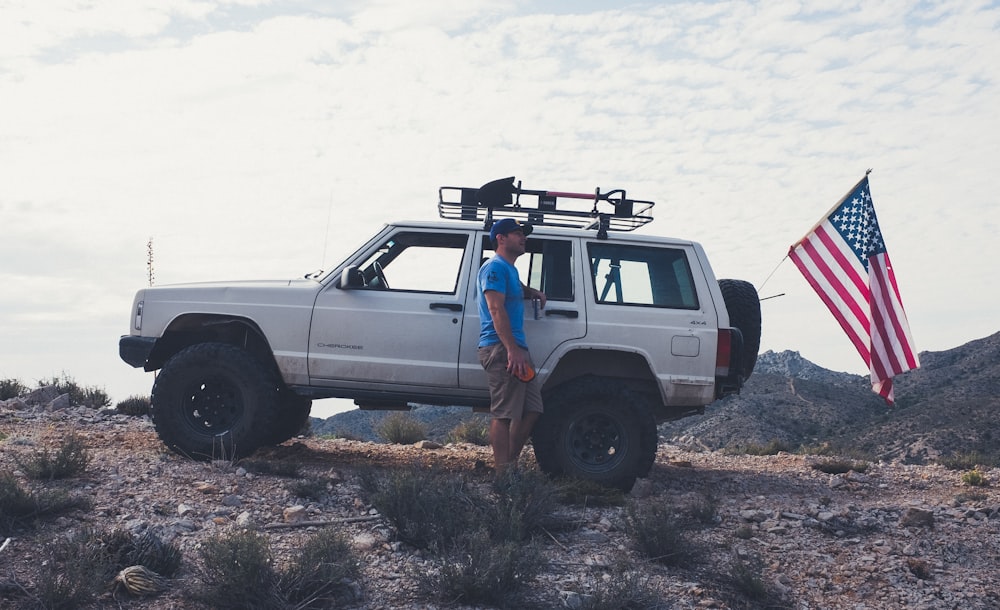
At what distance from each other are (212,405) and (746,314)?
4809 millimetres

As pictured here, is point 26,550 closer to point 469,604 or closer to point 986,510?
point 469,604

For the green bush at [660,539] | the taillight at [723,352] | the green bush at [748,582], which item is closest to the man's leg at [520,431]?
the green bush at [660,539]

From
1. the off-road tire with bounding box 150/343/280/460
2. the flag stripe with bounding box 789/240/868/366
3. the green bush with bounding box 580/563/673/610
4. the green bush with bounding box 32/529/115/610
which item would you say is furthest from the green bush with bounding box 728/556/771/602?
the flag stripe with bounding box 789/240/868/366

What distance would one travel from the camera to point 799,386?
23.6 metres

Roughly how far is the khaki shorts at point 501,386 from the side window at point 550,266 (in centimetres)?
89

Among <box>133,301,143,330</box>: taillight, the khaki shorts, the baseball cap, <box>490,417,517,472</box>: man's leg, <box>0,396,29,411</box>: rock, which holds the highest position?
the baseball cap

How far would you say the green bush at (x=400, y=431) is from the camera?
37.8 ft

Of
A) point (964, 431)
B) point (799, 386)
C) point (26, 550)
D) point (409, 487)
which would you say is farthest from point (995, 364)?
point (26, 550)

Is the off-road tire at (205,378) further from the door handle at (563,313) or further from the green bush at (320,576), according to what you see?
the green bush at (320,576)

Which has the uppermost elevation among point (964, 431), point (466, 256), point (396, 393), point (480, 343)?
point (466, 256)

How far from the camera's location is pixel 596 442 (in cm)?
752

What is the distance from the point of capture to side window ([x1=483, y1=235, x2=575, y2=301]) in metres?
7.67

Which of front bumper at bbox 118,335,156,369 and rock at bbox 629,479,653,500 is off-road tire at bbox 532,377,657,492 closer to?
rock at bbox 629,479,653,500

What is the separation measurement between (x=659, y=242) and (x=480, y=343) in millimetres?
1876
